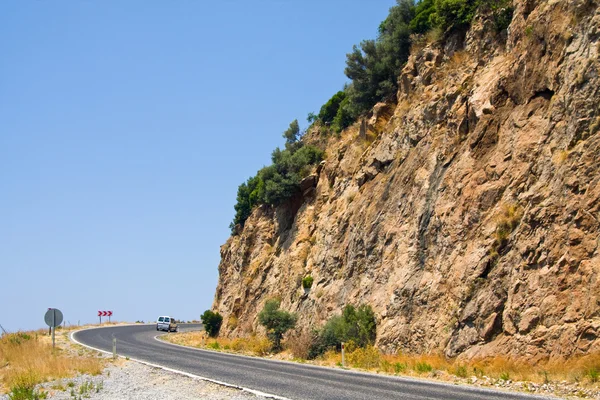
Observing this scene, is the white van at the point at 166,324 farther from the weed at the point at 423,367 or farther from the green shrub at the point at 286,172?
the weed at the point at 423,367

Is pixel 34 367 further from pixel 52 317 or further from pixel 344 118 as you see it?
pixel 344 118

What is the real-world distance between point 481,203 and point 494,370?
6709 millimetres

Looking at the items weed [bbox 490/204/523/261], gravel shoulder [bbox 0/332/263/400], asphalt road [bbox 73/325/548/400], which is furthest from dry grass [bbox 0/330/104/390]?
weed [bbox 490/204/523/261]

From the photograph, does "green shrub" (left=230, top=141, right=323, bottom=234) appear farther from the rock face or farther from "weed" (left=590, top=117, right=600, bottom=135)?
"weed" (left=590, top=117, right=600, bottom=135)

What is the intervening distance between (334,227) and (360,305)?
7.43 meters

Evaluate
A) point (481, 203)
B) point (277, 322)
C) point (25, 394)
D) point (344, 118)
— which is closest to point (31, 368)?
point (25, 394)

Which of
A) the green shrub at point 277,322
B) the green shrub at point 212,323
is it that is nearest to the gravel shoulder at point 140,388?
the green shrub at point 277,322

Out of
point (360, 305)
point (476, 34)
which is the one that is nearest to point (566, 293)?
point (360, 305)

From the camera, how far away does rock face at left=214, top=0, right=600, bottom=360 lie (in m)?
→ 16.4

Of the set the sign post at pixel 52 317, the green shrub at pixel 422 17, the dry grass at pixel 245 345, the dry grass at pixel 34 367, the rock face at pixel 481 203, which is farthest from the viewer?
the green shrub at pixel 422 17

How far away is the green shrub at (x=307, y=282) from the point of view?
110 ft

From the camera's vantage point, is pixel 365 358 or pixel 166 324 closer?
pixel 365 358

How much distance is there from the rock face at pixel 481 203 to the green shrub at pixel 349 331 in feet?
1.97

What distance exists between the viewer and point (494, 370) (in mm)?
16250
